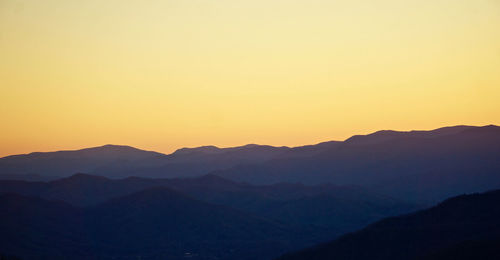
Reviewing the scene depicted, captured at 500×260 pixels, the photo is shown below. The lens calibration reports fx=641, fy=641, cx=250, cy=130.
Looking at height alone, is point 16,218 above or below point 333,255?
above

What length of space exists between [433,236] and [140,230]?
102 m

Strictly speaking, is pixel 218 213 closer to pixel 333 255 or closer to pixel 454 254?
pixel 333 255

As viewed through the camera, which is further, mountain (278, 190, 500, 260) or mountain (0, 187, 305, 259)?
mountain (0, 187, 305, 259)

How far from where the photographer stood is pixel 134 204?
186 m

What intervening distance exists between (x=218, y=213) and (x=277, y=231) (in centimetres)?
1959

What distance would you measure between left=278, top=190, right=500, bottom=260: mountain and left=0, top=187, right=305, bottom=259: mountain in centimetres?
4611

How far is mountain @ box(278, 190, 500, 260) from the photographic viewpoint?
75.1 m

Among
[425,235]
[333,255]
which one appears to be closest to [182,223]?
[333,255]

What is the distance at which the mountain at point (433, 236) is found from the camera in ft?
246

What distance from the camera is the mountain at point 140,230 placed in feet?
501

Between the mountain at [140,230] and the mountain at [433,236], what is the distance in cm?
4611

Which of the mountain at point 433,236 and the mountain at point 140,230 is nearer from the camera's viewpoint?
the mountain at point 433,236

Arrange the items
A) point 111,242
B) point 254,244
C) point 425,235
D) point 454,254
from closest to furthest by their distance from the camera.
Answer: point 454,254
point 425,235
point 254,244
point 111,242

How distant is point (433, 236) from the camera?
8812 centimetres
